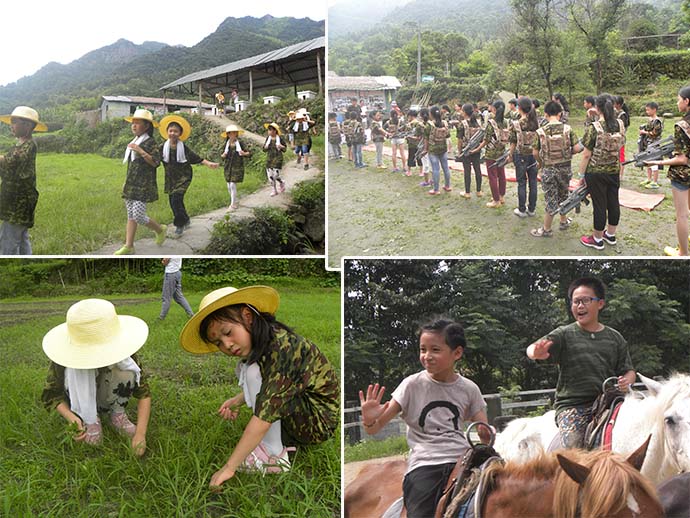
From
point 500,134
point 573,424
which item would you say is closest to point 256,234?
point 500,134

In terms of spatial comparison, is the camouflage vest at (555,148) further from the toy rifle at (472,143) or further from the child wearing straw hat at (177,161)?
the child wearing straw hat at (177,161)

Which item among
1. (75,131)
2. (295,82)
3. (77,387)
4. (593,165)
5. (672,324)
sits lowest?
(77,387)

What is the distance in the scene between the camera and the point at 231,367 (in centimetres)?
374

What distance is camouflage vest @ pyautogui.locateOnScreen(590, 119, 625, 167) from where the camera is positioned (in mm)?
3447

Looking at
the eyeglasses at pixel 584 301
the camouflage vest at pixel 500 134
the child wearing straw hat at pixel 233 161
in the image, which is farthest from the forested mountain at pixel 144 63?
the eyeglasses at pixel 584 301

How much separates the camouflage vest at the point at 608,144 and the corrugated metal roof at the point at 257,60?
6.04ft

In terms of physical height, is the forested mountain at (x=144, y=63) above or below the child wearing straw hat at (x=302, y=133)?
above

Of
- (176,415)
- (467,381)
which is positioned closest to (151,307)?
(176,415)

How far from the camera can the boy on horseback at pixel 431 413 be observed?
277 cm

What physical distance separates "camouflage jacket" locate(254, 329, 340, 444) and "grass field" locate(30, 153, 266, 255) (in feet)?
4.74

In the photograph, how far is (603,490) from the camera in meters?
2.35

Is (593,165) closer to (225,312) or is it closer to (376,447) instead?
(376,447)

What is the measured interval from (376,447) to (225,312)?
105 centimetres

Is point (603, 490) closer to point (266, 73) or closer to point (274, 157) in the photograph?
point (274, 157)
